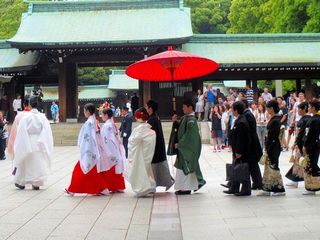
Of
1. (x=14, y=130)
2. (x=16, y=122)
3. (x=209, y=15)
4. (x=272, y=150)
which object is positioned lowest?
(x=272, y=150)

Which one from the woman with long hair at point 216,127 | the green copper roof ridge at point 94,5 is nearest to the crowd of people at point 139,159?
the woman with long hair at point 216,127

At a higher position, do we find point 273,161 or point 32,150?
point 32,150

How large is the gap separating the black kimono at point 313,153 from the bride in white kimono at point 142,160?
2547mm

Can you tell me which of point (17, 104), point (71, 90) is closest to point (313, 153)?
point (17, 104)

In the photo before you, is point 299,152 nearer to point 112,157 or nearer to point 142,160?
point 142,160

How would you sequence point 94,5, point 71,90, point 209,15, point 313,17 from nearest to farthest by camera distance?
point 71,90
point 94,5
point 313,17
point 209,15

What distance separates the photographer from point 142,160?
8430 mm

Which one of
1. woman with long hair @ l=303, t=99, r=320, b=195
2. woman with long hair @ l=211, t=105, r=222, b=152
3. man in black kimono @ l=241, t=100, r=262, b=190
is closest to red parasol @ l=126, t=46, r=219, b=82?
man in black kimono @ l=241, t=100, r=262, b=190

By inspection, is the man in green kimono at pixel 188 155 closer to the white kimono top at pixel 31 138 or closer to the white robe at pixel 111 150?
the white robe at pixel 111 150

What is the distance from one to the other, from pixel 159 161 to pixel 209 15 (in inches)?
1850

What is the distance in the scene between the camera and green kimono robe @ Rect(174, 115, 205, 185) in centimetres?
838

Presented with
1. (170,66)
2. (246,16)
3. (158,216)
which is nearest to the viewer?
(158,216)

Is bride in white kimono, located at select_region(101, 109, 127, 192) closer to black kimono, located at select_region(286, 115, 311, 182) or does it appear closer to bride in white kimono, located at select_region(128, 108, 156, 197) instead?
bride in white kimono, located at select_region(128, 108, 156, 197)

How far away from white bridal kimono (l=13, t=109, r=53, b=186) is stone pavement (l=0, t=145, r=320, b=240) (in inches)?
11.2
